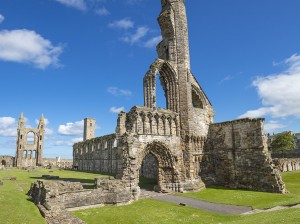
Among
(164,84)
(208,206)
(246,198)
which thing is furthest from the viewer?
(164,84)

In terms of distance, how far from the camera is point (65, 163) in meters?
81.0

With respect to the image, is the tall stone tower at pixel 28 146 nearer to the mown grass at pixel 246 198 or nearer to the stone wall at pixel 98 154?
the stone wall at pixel 98 154

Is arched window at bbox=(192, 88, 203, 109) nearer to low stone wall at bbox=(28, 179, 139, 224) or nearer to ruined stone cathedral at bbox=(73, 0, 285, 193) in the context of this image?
ruined stone cathedral at bbox=(73, 0, 285, 193)

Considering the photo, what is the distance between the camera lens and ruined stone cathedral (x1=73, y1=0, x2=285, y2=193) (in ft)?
73.3

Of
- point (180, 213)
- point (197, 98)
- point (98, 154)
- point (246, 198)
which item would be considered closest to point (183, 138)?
point (197, 98)

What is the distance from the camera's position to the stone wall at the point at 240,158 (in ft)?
74.6

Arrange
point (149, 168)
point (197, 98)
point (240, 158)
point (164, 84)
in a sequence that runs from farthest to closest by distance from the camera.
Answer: point (149, 168) → point (197, 98) → point (164, 84) → point (240, 158)

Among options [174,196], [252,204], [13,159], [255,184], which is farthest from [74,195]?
[13,159]

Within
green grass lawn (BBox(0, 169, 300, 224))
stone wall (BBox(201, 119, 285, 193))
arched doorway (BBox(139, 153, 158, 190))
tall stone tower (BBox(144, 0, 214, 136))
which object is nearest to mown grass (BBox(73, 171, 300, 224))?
green grass lawn (BBox(0, 169, 300, 224))

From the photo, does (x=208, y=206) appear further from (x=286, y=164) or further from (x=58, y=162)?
(x=58, y=162)

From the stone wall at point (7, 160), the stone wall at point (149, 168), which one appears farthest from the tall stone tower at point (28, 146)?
the stone wall at point (149, 168)

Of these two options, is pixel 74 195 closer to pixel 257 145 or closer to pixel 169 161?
pixel 169 161

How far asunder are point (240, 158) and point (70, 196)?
16.7m

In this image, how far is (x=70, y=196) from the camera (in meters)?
16.0
